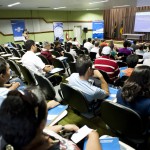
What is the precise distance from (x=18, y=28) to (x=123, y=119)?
10699mm

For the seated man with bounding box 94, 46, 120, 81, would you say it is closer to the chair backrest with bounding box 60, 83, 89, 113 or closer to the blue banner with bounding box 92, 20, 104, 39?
the chair backrest with bounding box 60, 83, 89, 113

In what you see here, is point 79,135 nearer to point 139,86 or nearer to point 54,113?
point 54,113

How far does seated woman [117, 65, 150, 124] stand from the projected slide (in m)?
11.7

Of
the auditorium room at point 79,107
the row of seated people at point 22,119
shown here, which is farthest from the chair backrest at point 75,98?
the row of seated people at point 22,119

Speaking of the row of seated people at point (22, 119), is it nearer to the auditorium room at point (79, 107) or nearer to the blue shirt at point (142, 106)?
the auditorium room at point (79, 107)

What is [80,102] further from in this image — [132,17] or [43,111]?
[132,17]

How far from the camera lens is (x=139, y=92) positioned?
5.58 feet

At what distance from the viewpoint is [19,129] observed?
76 cm

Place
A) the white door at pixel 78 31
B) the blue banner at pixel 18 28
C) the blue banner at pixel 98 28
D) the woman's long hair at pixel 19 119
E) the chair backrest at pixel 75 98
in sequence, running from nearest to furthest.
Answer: the woman's long hair at pixel 19 119 → the chair backrest at pixel 75 98 → the blue banner at pixel 18 28 → the blue banner at pixel 98 28 → the white door at pixel 78 31

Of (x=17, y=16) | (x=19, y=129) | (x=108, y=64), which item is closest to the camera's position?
(x=19, y=129)

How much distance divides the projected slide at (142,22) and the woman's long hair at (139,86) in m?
11.7

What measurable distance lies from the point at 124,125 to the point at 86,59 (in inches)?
39.7

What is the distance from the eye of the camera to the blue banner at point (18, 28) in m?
10.6

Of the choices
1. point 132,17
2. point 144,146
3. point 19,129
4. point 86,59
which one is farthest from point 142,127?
point 132,17
